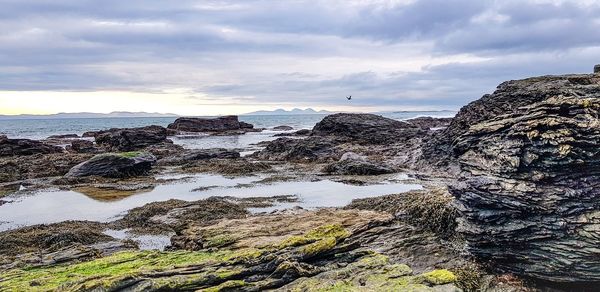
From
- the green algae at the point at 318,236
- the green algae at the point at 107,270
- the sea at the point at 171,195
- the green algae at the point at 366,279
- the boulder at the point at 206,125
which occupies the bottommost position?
the sea at the point at 171,195

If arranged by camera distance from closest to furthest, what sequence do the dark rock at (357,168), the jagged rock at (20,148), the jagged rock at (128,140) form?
the dark rock at (357,168) < the jagged rock at (20,148) < the jagged rock at (128,140)

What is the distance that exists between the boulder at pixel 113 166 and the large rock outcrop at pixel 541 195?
69.9 ft

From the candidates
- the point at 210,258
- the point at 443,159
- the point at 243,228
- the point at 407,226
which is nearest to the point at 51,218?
the point at 243,228

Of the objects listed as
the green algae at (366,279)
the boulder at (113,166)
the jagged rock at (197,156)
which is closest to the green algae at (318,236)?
the green algae at (366,279)

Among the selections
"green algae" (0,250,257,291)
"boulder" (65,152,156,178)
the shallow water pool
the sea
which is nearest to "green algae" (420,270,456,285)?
"green algae" (0,250,257,291)

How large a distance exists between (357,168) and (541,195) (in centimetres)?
1569

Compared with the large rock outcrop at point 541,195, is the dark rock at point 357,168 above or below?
below

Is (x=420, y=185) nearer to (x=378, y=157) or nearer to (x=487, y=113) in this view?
(x=487, y=113)

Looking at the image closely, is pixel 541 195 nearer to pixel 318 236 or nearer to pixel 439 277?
pixel 439 277

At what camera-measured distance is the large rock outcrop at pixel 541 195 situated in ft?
29.9

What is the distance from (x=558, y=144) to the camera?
9891 mm

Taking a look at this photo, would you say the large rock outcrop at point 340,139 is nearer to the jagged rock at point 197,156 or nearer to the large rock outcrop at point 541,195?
the jagged rock at point 197,156

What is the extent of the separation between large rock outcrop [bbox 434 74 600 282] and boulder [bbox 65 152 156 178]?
21319 millimetres

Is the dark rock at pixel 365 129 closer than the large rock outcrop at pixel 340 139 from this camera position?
No
